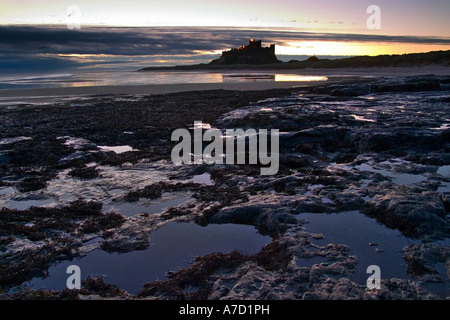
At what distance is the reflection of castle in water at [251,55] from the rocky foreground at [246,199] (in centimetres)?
10721

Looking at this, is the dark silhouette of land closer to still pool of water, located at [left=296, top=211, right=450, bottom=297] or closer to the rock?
the rock

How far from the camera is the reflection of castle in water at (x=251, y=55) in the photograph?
11512 cm

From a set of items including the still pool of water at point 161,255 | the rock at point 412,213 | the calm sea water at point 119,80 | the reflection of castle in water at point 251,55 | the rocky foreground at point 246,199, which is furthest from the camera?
the reflection of castle in water at point 251,55

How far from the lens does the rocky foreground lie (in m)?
3.79

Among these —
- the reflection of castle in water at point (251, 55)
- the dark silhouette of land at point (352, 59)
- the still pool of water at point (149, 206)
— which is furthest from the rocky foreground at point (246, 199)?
the reflection of castle in water at point (251, 55)

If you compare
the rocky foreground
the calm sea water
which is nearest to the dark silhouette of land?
the calm sea water

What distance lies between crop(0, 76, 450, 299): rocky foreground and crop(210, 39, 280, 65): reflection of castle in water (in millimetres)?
107211

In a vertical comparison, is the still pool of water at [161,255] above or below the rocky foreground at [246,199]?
below

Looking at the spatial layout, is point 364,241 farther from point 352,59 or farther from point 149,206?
point 352,59

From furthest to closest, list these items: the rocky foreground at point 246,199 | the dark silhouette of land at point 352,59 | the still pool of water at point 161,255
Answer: the dark silhouette of land at point 352,59 → the still pool of water at point 161,255 → the rocky foreground at point 246,199

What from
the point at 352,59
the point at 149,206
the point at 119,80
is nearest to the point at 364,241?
the point at 149,206

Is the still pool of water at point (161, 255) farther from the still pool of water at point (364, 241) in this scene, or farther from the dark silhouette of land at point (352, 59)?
the dark silhouette of land at point (352, 59)
